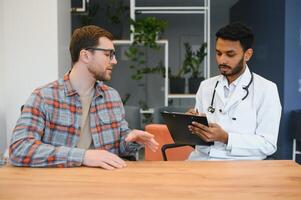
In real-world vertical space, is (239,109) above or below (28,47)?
below

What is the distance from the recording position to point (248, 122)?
80.3 inches

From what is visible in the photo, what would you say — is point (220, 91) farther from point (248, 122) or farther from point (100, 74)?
point (100, 74)

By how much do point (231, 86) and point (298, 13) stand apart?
2.84m

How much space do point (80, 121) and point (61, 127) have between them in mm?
94

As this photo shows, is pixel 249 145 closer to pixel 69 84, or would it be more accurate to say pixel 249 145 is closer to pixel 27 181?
pixel 69 84

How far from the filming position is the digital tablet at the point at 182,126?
5.89 ft

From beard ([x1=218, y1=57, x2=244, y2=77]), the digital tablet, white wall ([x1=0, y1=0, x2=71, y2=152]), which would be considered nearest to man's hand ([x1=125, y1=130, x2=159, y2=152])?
the digital tablet

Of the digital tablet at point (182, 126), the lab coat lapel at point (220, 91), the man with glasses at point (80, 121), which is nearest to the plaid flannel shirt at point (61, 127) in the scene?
the man with glasses at point (80, 121)

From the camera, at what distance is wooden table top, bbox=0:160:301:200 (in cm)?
113

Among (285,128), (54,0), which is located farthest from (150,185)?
(285,128)

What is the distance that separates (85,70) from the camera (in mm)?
1854

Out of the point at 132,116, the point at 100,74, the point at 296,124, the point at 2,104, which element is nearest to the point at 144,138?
the point at 100,74

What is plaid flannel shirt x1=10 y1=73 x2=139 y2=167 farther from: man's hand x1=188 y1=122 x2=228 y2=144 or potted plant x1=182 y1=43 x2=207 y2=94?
potted plant x1=182 y1=43 x2=207 y2=94

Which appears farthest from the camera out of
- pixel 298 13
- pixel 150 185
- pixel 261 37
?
pixel 261 37
